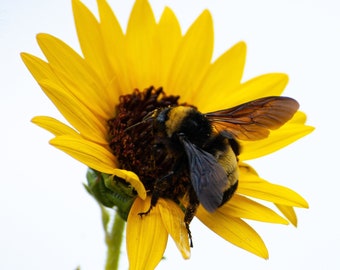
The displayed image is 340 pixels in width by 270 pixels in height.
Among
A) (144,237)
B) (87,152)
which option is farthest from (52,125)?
(144,237)

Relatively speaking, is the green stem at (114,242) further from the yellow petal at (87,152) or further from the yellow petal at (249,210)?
the yellow petal at (249,210)

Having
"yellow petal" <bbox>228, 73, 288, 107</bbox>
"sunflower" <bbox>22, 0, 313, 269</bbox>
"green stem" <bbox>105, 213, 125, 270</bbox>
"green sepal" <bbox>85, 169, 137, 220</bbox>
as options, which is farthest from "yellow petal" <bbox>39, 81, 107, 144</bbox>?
"yellow petal" <bbox>228, 73, 288, 107</bbox>

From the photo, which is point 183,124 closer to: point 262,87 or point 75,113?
point 75,113

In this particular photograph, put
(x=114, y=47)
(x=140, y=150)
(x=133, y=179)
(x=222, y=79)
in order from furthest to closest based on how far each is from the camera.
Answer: (x=222, y=79), (x=114, y=47), (x=140, y=150), (x=133, y=179)

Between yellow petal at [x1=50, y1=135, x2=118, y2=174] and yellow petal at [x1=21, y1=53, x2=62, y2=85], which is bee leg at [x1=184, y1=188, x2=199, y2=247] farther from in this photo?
yellow petal at [x1=21, y1=53, x2=62, y2=85]

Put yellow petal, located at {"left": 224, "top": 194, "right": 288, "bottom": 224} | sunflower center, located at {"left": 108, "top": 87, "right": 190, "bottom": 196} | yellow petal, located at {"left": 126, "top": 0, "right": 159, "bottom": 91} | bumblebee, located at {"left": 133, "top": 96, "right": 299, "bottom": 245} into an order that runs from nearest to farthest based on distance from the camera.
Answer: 1. bumblebee, located at {"left": 133, "top": 96, "right": 299, "bottom": 245}
2. yellow petal, located at {"left": 224, "top": 194, "right": 288, "bottom": 224}
3. sunflower center, located at {"left": 108, "top": 87, "right": 190, "bottom": 196}
4. yellow petal, located at {"left": 126, "top": 0, "right": 159, "bottom": 91}

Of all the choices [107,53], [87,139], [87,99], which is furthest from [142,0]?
[87,139]

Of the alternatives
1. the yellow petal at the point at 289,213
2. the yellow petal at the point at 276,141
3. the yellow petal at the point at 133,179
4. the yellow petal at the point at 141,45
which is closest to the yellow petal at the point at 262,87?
the yellow petal at the point at 276,141
